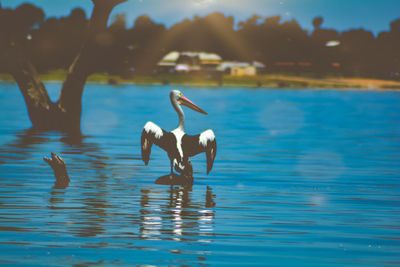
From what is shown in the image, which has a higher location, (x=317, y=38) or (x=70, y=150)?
(x=317, y=38)

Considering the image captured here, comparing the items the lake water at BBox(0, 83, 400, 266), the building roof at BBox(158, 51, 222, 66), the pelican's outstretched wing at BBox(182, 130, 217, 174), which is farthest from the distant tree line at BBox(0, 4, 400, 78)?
the pelican's outstretched wing at BBox(182, 130, 217, 174)

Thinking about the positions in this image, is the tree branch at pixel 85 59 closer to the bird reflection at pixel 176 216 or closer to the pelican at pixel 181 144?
the pelican at pixel 181 144

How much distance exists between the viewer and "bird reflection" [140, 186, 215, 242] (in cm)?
1040

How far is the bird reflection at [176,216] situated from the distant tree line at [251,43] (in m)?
102

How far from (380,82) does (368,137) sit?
123943 millimetres

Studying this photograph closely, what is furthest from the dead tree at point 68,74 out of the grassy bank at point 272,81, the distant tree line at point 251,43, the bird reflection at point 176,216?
the grassy bank at point 272,81

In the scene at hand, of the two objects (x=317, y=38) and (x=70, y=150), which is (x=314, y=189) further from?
(x=317, y=38)

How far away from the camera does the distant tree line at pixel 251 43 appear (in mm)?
126181

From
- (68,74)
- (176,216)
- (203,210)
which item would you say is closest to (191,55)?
(68,74)

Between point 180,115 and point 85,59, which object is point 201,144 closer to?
point 180,115

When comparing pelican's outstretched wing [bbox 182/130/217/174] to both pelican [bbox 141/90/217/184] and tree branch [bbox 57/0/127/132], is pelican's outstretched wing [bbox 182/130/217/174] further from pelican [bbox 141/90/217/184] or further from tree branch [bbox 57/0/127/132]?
tree branch [bbox 57/0/127/132]

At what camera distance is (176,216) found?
462 inches

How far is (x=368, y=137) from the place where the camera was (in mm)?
32500

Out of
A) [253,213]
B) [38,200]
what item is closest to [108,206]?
[38,200]
